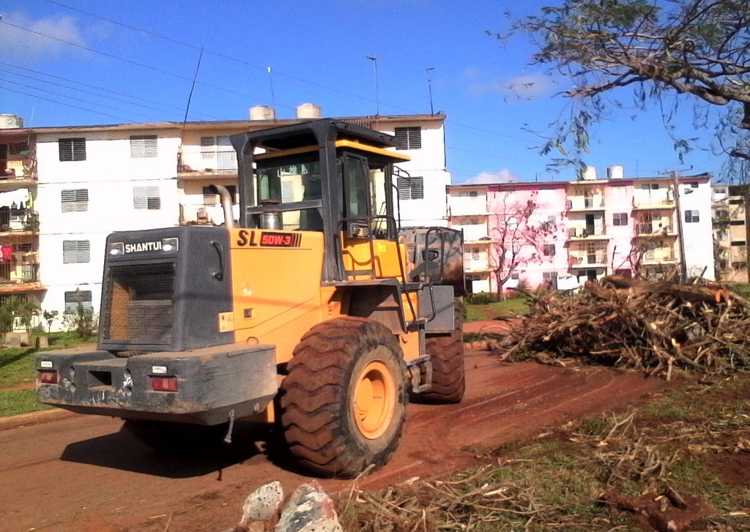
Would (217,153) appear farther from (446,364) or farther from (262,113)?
(446,364)

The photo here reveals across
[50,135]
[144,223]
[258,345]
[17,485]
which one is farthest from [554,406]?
[50,135]

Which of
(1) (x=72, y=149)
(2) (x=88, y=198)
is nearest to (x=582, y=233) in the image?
(2) (x=88, y=198)

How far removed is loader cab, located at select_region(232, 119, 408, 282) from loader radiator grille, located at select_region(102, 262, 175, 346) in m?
1.66

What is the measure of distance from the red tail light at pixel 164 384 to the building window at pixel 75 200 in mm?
39823

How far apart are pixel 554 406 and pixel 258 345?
4.98m

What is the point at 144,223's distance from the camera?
4222cm

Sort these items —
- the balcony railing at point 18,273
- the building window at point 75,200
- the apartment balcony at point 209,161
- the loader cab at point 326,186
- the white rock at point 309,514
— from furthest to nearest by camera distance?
1. the apartment balcony at point 209,161
2. the balcony railing at point 18,273
3. the building window at point 75,200
4. the loader cab at point 326,186
5. the white rock at point 309,514

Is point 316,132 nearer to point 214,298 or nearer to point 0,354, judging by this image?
point 214,298

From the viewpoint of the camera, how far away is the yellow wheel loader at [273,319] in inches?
238

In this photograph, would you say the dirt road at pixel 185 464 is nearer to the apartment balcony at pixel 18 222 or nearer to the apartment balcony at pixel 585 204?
Result: the apartment balcony at pixel 18 222

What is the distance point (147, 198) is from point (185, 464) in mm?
37434

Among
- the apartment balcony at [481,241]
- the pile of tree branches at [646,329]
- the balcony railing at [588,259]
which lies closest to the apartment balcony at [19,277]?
the apartment balcony at [481,241]

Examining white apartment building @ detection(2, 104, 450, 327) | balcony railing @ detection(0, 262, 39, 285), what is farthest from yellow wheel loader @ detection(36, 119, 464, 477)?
balcony railing @ detection(0, 262, 39, 285)

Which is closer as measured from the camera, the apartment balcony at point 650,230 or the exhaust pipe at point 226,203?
the exhaust pipe at point 226,203
